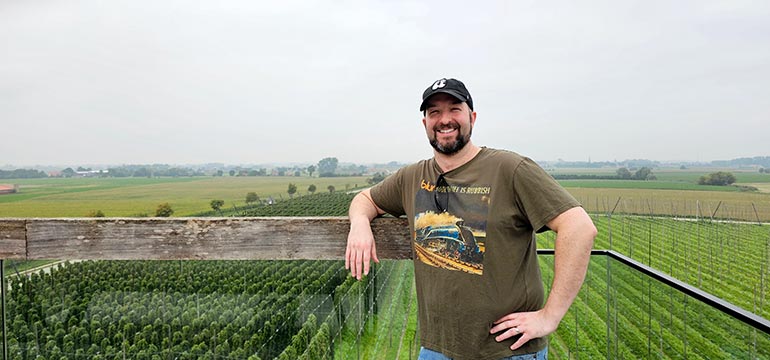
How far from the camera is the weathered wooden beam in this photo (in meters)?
1.75

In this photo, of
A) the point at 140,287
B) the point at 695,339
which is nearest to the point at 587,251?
the point at 695,339

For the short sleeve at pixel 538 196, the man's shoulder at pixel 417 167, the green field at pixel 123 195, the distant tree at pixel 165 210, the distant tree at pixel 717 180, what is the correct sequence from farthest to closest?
the distant tree at pixel 717 180 → the green field at pixel 123 195 → the distant tree at pixel 165 210 → the man's shoulder at pixel 417 167 → the short sleeve at pixel 538 196

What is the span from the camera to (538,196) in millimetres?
1393

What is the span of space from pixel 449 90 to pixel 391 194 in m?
0.44

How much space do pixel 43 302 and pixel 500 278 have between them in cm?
183

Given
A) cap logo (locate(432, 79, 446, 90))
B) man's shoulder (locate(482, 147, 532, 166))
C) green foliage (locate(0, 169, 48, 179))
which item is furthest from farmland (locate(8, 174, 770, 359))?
green foliage (locate(0, 169, 48, 179))

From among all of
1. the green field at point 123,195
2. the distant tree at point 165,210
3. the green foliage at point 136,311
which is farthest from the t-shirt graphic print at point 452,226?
the green field at point 123,195

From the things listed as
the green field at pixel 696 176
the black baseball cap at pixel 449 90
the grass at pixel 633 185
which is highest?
the black baseball cap at pixel 449 90

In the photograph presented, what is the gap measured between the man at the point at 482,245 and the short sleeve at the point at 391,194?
0.42 ft

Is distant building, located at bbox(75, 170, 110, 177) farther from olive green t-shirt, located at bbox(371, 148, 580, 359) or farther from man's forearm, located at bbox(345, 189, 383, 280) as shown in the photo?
olive green t-shirt, located at bbox(371, 148, 580, 359)

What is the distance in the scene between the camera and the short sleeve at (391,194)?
1.76m

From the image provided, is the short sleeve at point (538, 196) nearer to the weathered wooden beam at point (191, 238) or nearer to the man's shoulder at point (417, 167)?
the man's shoulder at point (417, 167)

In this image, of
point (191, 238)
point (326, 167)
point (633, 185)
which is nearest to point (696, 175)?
point (633, 185)

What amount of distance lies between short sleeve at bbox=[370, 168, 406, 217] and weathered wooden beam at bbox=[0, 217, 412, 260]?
0.22 ft
